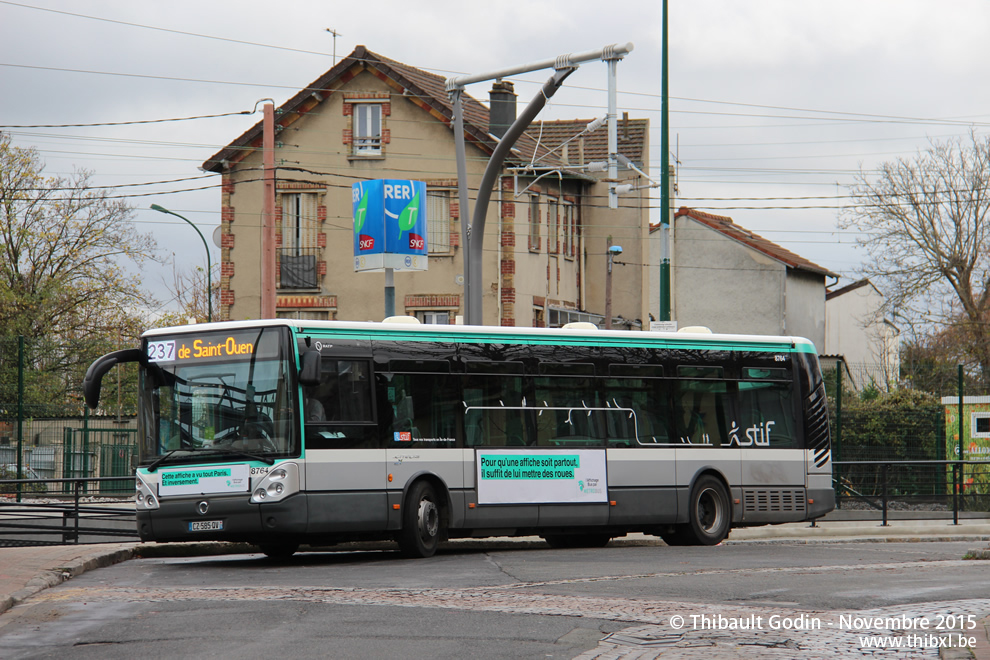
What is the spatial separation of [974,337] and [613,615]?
1832 inches

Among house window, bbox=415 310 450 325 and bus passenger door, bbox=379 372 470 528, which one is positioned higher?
house window, bbox=415 310 450 325

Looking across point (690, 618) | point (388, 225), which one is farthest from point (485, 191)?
point (690, 618)

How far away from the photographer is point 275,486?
575 inches

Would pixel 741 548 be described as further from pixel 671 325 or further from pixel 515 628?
pixel 515 628

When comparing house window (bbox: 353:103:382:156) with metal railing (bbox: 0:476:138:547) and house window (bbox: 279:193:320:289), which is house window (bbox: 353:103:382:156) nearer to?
house window (bbox: 279:193:320:289)

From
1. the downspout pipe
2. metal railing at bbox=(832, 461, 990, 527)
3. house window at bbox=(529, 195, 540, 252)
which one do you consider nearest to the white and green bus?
the downspout pipe

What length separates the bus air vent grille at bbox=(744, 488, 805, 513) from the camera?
19047 mm

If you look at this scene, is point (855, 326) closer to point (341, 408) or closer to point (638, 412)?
point (638, 412)

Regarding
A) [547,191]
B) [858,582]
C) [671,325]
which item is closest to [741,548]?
[671,325]

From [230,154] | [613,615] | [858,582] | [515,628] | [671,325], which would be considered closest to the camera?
[515,628]

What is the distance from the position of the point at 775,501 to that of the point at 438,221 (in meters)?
23.3

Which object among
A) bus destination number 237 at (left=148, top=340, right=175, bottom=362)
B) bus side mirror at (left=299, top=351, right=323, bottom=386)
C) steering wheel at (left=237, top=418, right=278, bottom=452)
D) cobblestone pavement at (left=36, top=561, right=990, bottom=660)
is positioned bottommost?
cobblestone pavement at (left=36, top=561, right=990, bottom=660)

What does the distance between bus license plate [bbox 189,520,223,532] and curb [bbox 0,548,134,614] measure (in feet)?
3.94

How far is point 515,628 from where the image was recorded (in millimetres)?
9258
